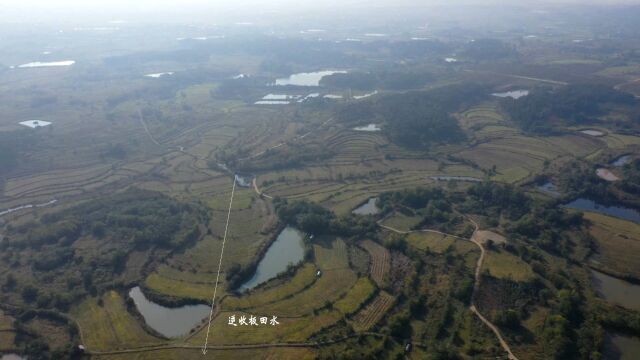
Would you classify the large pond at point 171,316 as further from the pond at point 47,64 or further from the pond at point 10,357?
the pond at point 47,64

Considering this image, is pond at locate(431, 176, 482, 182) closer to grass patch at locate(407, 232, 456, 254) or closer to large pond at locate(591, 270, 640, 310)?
grass patch at locate(407, 232, 456, 254)

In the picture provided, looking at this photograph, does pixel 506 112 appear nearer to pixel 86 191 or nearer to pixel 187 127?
pixel 187 127

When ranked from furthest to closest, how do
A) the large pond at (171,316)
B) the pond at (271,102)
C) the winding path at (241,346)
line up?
1. the pond at (271,102)
2. the large pond at (171,316)
3. the winding path at (241,346)

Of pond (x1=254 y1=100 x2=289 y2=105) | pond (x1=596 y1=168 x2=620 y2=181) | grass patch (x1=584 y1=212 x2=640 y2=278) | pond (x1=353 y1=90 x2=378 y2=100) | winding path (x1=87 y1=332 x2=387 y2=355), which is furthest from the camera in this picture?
pond (x1=353 y1=90 x2=378 y2=100)

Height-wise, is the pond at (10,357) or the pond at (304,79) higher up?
the pond at (304,79)

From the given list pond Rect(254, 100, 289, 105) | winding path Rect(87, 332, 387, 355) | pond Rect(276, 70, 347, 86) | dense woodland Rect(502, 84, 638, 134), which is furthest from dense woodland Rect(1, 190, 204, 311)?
pond Rect(276, 70, 347, 86)

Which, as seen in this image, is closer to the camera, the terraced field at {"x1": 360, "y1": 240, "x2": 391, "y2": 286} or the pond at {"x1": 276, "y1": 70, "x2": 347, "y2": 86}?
the terraced field at {"x1": 360, "y1": 240, "x2": 391, "y2": 286}

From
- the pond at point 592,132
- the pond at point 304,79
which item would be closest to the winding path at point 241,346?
the pond at point 592,132

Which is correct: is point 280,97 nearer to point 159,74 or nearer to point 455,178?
point 159,74
